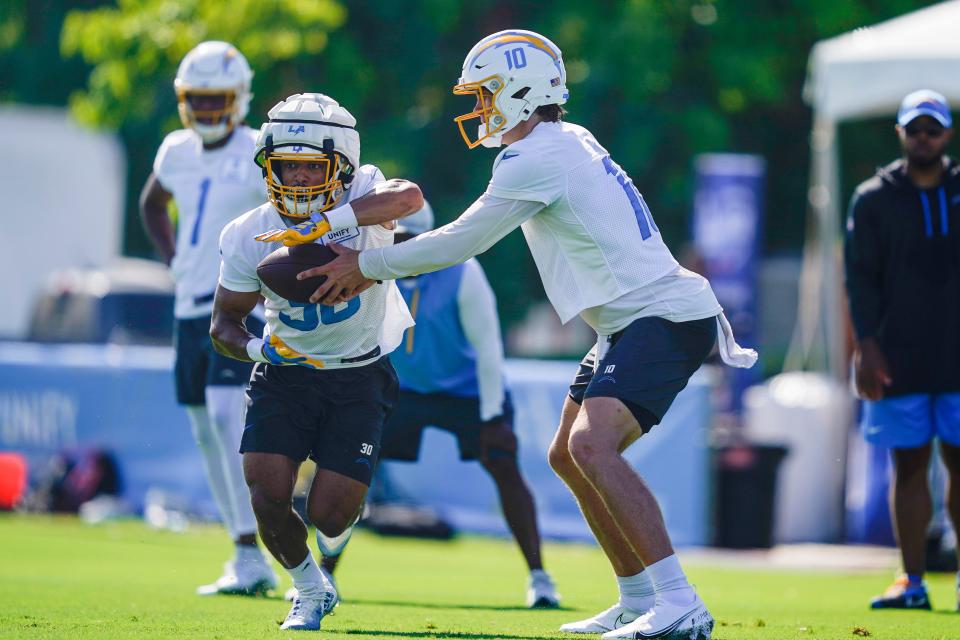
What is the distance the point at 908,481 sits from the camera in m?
7.60

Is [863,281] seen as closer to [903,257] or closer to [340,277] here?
[903,257]

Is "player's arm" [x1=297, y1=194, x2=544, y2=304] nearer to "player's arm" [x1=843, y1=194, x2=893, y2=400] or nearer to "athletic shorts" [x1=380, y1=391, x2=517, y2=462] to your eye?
"athletic shorts" [x1=380, y1=391, x2=517, y2=462]

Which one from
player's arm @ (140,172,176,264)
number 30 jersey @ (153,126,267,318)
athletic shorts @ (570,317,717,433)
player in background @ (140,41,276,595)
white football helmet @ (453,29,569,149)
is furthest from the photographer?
player's arm @ (140,172,176,264)

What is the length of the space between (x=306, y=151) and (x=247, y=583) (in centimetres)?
251

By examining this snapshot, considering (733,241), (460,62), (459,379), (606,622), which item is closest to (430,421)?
(459,379)

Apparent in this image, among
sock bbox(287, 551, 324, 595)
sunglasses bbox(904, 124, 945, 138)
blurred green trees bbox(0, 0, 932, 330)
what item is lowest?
sock bbox(287, 551, 324, 595)

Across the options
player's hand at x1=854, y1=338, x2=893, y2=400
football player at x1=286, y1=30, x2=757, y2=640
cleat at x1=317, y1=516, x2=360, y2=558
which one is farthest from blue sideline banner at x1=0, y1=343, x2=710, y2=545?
football player at x1=286, y1=30, x2=757, y2=640

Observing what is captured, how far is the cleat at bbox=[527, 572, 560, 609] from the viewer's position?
24.1 feet

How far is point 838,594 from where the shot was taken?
8914mm

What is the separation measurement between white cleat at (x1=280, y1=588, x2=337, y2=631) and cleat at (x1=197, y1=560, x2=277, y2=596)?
1.58 m

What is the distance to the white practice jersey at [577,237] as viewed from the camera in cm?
568

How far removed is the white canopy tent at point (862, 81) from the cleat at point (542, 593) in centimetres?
620

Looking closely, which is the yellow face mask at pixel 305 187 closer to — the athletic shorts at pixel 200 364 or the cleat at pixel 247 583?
the athletic shorts at pixel 200 364

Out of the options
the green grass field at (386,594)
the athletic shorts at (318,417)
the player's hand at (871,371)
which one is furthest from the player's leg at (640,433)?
the player's hand at (871,371)
